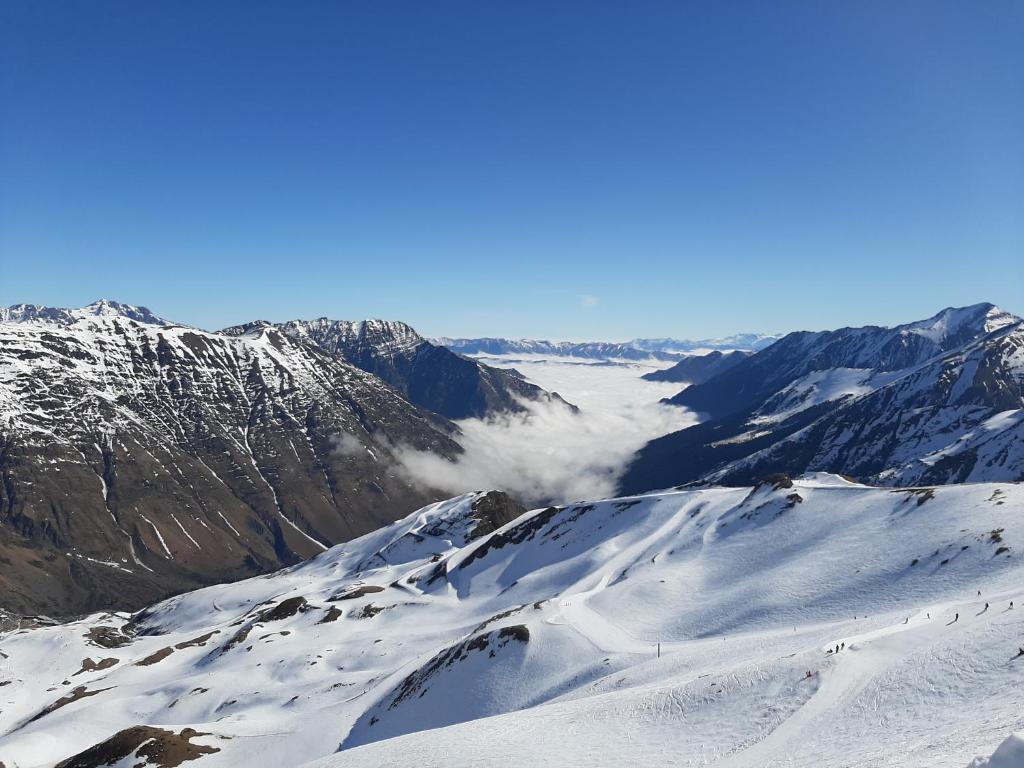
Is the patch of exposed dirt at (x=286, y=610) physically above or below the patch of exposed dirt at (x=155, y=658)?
above

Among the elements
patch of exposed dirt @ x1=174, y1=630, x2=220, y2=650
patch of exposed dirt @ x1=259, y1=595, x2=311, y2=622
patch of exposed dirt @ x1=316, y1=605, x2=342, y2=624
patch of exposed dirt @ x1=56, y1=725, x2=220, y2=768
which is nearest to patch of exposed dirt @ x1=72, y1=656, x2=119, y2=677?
patch of exposed dirt @ x1=174, y1=630, x2=220, y2=650

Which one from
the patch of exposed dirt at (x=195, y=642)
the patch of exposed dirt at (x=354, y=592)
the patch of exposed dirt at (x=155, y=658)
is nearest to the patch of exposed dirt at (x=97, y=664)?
the patch of exposed dirt at (x=155, y=658)

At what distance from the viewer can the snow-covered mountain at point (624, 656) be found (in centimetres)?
Answer: 3478

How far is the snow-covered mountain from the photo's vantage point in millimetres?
34781

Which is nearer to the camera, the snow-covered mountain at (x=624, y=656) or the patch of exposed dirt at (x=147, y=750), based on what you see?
the snow-covered mountain at (x=624, y=656)

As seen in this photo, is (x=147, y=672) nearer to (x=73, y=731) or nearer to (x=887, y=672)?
(x=73, y=731)

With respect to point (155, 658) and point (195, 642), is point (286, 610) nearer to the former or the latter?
point (195, 642)

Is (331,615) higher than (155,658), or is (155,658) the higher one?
(331,615)

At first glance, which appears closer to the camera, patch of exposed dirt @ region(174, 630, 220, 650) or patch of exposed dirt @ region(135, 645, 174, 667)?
patch of exposed dirt @ region(135, 645, 174, 667)

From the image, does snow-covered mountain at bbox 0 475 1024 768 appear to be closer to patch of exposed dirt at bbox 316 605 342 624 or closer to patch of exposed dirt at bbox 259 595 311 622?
patch of exposed dirt at bbox 316 605 342 624

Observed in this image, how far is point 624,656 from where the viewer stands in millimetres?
70875

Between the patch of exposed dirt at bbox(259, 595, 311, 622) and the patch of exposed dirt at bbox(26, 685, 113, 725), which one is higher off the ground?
the patch of exposed dirt at bbox(259, 595, 311, 622)

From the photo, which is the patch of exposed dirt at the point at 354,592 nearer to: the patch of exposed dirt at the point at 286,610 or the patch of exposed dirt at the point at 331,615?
the patch of exposed dirt at the point at 286,610

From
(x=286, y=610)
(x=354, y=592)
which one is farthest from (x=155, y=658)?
(x=354, y=592)
